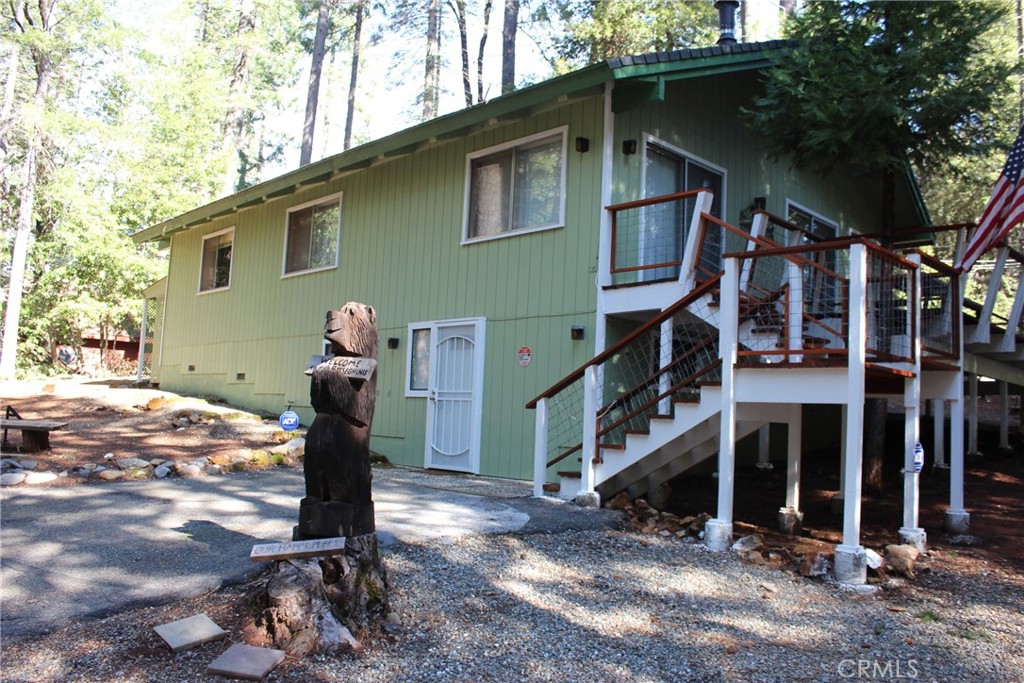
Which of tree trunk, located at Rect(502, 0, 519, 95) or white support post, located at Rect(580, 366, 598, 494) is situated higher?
tree trunk, located at Rect(502, 0, 519, 95)

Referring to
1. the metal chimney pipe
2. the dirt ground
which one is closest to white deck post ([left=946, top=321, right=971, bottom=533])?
the metal chimney pipe

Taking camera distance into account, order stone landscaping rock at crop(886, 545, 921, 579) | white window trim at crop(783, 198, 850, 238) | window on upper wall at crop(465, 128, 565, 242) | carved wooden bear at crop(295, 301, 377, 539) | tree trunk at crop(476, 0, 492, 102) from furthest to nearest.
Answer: tree trunk at crop(476, 0, 492, 102)
white window trim at crop(783, 198, 850, 238)
window on upper wall at crop(465, 128, 565, 242)
stone landscaping rock at crop(886, 545, 921, 579)
carved wooden bear at crop(295, 301, 377, 539)

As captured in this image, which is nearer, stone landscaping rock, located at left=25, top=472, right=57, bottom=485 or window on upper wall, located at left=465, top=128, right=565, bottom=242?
stone landscaping rock, located at left=25, top=472, right=57, bottom=485

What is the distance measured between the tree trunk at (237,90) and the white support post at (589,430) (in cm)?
2140

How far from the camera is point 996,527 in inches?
279

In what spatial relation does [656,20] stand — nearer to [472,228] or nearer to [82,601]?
[472,228]

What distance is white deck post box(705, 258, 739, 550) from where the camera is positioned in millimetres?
5828

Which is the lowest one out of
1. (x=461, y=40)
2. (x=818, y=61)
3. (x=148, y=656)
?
(x=148, y=656)

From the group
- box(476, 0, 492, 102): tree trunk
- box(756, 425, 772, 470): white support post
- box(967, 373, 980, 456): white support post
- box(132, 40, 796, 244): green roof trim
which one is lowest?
box(756, 425, 772, 470): white support post

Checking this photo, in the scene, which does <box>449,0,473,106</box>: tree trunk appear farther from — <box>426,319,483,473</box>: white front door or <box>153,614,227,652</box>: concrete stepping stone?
<box>153,614,227,652</box>: concrete stepping stone

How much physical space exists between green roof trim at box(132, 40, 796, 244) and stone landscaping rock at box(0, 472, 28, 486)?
5.56 m

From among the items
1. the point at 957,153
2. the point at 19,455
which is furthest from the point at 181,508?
the point at 957,153

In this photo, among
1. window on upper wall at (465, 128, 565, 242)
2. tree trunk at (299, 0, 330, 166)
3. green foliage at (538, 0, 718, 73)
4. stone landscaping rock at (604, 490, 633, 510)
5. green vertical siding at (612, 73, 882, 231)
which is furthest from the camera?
tree trunk at (299, 0, 330, 166)

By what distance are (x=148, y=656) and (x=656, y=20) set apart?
16607mm
